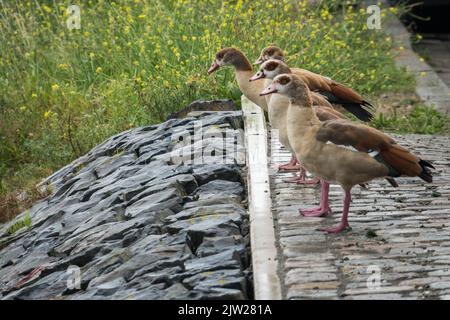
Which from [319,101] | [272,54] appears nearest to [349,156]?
[319,101]

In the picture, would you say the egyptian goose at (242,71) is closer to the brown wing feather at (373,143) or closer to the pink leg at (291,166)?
the pink leg at (291,166)

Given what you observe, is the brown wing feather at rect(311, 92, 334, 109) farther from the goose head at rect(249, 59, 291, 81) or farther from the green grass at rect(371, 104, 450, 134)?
the green grass at rect(371, 104, 450, 134)

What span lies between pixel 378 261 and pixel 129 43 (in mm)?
7312

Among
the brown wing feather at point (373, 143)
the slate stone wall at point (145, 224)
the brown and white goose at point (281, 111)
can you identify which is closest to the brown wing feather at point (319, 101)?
the brown and white goose at point (281, 111)

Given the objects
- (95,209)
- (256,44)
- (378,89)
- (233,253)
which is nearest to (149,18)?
(256,44)

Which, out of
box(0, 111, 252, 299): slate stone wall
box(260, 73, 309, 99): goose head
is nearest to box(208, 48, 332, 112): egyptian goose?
box(0, 111, 252, 299): slate stone wall

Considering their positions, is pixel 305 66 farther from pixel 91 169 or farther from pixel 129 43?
pixel 91 169

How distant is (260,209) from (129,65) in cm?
615

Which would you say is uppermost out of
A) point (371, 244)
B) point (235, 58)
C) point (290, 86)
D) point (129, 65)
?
point (290, 86)

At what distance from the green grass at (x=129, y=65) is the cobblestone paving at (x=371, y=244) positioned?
353cm

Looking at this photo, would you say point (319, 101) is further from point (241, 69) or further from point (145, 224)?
point (145, 224)

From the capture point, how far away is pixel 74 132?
13672mm

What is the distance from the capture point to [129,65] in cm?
1427

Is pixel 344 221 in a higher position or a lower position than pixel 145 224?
higher
